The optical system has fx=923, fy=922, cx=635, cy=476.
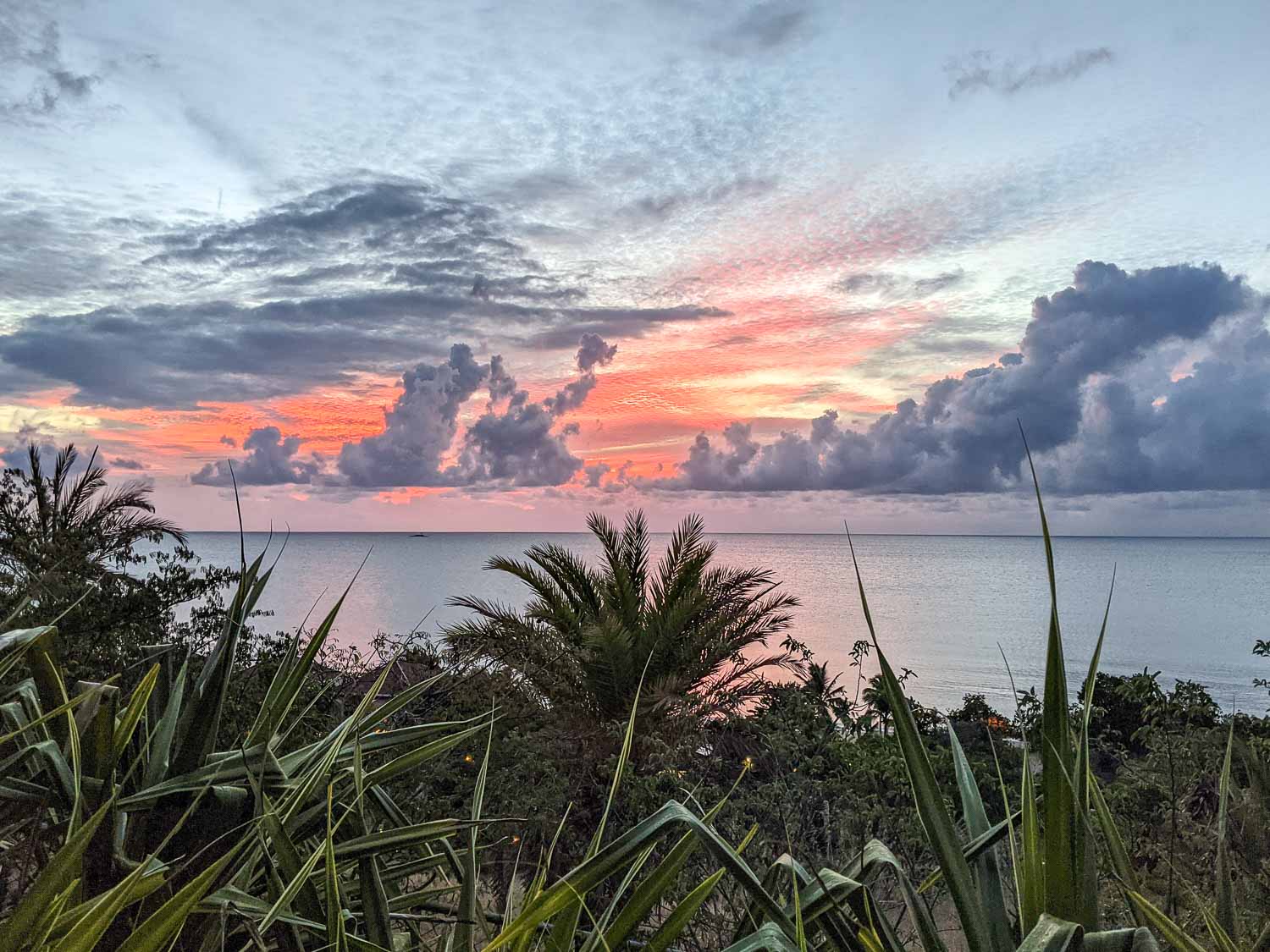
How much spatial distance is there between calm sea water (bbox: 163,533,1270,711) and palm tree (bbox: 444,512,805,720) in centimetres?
207

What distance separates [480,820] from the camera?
1.22 m

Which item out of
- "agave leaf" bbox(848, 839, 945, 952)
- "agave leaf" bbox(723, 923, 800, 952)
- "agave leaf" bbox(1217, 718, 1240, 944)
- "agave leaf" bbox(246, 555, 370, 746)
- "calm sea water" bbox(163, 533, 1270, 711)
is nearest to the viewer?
"agave leaf" bbox(723, 923, 800, 952)

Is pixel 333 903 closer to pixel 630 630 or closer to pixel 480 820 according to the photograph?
pixel 480 820

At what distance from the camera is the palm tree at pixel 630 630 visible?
11.2m

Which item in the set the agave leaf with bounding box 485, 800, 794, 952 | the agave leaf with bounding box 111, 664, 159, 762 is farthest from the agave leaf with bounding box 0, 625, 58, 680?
the agave leaf with bounding box 485, 800, 794, 952

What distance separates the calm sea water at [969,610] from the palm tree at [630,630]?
207cm

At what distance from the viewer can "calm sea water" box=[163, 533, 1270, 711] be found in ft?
94.9

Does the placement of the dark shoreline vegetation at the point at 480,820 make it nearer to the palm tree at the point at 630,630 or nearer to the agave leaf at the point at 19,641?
the agave leaf at the point at 19,641

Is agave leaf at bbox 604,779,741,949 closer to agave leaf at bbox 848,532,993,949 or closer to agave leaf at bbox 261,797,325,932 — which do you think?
agave leaf at bbox 848,532,993,949

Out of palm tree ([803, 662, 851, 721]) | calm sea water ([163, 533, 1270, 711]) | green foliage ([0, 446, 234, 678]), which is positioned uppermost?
green foliage ([0, 446, 234, 678])

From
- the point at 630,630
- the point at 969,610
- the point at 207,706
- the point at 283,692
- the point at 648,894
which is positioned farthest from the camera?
the point at 969,610

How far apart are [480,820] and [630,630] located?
10.3 m

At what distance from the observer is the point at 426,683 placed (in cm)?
170

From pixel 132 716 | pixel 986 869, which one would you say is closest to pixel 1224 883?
pixel 986 869
